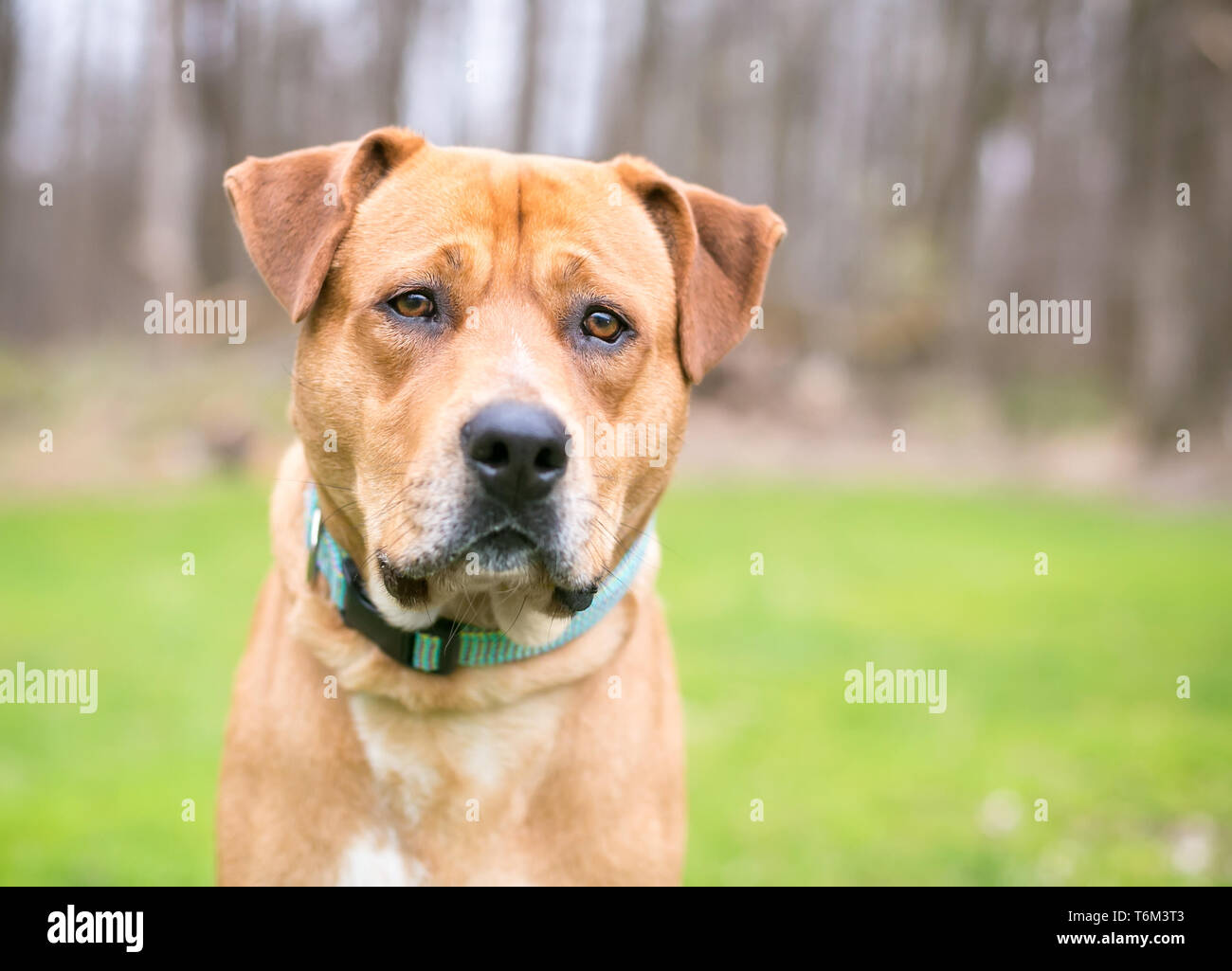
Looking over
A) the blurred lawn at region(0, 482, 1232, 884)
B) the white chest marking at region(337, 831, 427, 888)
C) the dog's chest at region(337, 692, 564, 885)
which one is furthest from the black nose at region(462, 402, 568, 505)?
the blurred lawn at region(0, 482, 1232, 884)

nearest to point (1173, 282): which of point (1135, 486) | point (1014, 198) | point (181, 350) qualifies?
point (1135, 486)

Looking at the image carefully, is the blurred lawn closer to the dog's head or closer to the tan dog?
the tan dog

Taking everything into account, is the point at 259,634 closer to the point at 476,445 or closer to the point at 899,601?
the point at 476,445

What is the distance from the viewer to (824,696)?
7660 millimetres

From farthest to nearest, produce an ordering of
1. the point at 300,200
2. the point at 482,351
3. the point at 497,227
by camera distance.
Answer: the point at 300,200
the point at 497,227
the point at 482,351

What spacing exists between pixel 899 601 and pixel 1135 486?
9.74m

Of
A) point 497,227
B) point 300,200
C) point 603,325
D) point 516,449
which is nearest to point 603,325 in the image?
point 603,325

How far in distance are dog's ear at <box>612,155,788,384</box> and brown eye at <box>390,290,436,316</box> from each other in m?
0.77

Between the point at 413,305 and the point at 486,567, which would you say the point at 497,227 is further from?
Answer: the point at 486,567

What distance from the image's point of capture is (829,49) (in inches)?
1017

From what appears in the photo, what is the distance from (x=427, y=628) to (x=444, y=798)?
0.45 metres

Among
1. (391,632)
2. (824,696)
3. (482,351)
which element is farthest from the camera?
(824,696)

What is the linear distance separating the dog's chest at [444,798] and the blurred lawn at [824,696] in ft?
7.28

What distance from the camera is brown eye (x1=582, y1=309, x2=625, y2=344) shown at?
10.2ft
